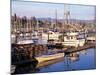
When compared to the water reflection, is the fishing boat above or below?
above

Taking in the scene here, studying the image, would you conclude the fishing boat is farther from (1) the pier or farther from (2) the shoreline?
(2) the shoreline

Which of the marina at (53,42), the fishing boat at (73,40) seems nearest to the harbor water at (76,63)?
the marina at (53,42)

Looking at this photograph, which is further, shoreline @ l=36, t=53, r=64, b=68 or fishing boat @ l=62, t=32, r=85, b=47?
fishing boat @ l=62, t=32, r=85, b=47

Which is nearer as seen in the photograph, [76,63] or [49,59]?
[49,59]

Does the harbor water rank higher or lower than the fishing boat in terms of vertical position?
lower

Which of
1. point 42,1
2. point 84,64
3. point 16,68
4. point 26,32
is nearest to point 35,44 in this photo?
point 26,32

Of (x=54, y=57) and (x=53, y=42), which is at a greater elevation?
(x=53, y=42)

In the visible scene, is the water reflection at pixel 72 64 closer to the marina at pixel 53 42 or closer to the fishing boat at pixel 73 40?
the marina at pixel 53 42

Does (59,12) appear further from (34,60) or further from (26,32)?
(34,60)

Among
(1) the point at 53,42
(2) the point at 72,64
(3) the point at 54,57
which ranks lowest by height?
(2) the point at 72,64

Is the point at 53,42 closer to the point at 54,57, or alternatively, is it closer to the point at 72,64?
the point at 54,57

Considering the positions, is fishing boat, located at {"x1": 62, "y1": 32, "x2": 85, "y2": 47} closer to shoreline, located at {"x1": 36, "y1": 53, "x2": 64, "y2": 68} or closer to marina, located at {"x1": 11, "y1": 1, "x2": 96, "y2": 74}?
marina, located at {"x1": 11, "y1": 1, "x2": 96, "y2": 74}

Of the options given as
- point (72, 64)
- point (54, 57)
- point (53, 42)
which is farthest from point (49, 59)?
point (72, 64)

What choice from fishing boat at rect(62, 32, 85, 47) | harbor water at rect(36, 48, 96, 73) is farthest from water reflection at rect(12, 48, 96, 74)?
fishing boat at rect(62, 32, 85, 47)
